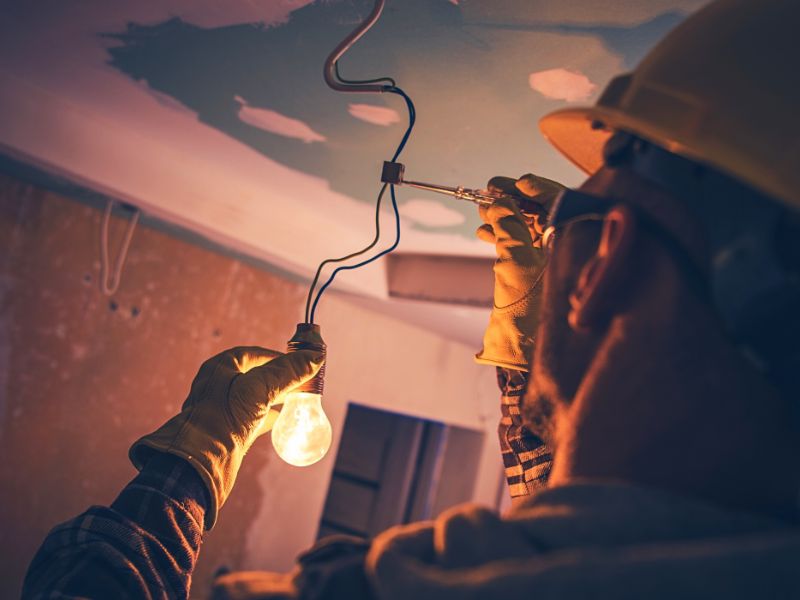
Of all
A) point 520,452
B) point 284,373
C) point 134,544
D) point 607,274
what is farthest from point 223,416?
point 607,274

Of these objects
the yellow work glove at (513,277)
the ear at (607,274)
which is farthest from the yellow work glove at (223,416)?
the ear at (607,274)

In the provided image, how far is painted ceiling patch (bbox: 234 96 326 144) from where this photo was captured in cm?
162

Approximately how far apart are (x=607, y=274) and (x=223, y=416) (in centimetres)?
87

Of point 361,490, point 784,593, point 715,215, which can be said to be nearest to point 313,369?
point 715,215

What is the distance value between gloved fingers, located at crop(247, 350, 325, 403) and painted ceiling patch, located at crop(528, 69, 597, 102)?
27.5 inches

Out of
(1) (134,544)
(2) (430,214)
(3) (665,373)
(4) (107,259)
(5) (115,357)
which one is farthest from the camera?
(5) (115,357)

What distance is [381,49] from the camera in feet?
3.92

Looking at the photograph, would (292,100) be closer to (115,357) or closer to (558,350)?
(558,350)

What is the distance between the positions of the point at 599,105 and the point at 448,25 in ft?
1.28

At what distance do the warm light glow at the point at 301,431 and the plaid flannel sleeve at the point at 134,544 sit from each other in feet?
0.67

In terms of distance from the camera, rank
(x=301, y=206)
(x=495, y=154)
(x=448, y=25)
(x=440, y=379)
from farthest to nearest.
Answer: (x=440, y=379)
(x=301, y=206)
(x=495, y=154)
(x=448, y=25)

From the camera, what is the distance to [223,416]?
1.28 meters

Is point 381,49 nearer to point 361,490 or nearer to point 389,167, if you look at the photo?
point 389,167

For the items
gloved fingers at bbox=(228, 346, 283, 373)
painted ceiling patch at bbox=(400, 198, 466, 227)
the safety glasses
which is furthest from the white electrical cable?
the safety glasses
